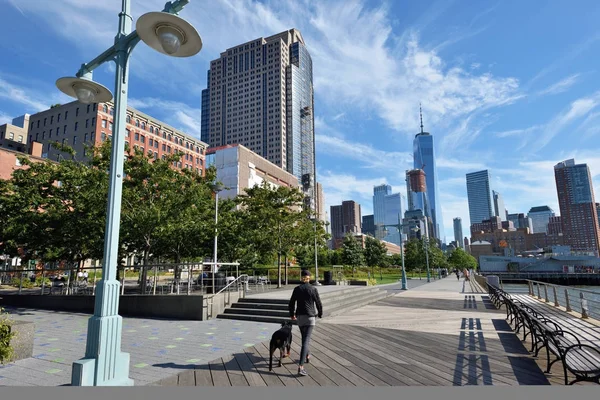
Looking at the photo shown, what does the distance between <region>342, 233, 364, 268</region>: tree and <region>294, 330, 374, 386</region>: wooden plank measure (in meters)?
39.4

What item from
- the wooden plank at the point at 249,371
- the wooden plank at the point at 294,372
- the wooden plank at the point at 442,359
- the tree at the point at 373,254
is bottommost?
the wooden plank at the point at 442,359

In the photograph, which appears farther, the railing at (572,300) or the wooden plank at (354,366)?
the railing at (572,300)

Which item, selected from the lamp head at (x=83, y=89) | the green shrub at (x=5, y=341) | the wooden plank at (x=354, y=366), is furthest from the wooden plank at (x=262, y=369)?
the lamp head at (x=83, y=89)

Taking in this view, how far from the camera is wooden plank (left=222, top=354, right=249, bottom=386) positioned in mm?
5852

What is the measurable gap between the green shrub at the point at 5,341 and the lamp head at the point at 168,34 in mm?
5849

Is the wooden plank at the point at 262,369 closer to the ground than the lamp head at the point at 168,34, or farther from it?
closer to the ground

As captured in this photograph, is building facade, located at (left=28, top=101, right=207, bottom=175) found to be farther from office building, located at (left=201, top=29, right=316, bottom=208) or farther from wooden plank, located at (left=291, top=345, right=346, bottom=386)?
office building, located at (left=201, top=29, right=316, bottom=208)

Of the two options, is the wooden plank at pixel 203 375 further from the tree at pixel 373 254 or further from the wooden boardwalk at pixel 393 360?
the tree at pixel 373 254

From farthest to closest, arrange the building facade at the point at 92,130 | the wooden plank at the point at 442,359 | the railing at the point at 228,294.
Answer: the building facade at the point at 92,130, the railing at the point at 228,294, the wooden plank at the point at 442,359

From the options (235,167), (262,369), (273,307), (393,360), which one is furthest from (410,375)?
(235,167)

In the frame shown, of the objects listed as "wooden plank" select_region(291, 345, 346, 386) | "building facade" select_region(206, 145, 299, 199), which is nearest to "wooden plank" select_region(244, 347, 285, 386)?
"wooden plank" select_region(291, 345, 346, 386)

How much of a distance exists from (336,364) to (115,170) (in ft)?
17.5

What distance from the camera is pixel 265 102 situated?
548 ft

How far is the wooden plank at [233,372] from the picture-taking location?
5.85 m
